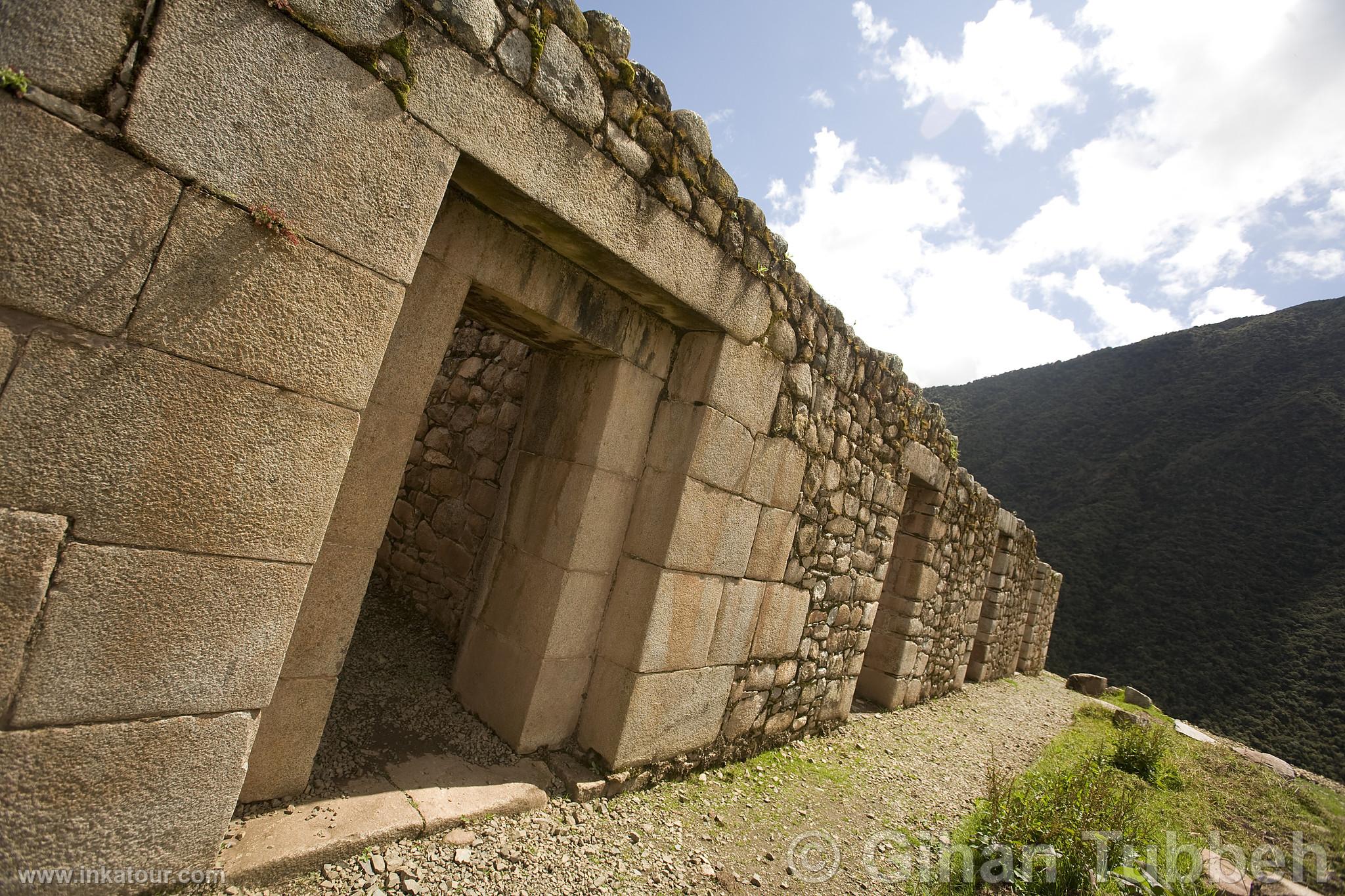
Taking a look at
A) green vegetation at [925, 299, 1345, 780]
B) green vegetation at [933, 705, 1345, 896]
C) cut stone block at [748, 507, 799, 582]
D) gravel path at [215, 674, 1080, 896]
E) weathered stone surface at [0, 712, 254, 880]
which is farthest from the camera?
green vegetation at [925, 299, 1345, 780]

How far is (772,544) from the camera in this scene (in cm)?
377

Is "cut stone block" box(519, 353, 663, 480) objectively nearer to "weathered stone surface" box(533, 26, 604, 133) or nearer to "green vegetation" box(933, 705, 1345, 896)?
"weathered stone surface" box(533, 26, 604, 133)

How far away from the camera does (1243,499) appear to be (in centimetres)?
2125

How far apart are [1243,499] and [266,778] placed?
2914 centimetres

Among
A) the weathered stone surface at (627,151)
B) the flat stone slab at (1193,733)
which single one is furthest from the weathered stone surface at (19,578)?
the flat stone slab at (1193,733)

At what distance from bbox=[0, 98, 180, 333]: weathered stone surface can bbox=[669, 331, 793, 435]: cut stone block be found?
221cm

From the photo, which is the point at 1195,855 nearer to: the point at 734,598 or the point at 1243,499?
the point at 734,598

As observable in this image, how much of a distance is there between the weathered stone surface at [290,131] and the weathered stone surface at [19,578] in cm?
87

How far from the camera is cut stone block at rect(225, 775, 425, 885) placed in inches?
70.6

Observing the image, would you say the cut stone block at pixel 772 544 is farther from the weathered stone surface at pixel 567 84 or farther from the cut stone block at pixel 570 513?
the weathered stone surface at pixel 567 84

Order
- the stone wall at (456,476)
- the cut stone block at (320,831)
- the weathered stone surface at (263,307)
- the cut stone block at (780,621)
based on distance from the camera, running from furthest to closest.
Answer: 1. the stone wall at (456,476)
2. the cut stone block at (780,621)
3. the cut stone block at (320,831)
4. the weathered stone surface at (263,307)

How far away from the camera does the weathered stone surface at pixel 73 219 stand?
1.25 m

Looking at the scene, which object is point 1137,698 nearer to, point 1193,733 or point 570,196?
point 1193,733

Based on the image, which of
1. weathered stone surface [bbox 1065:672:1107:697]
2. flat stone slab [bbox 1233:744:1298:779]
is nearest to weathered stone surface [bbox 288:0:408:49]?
flat stone slab [bbox 1233:744:1298:779]
